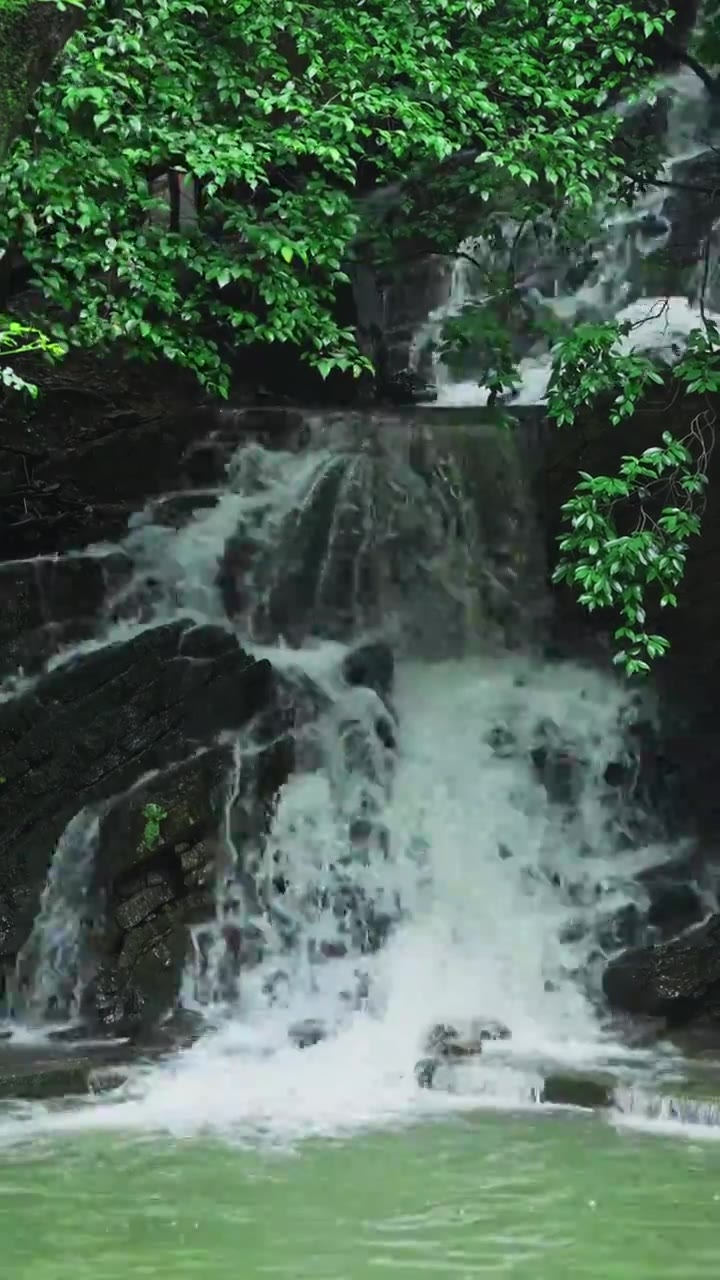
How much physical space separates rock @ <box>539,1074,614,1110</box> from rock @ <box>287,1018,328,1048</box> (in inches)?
68.7

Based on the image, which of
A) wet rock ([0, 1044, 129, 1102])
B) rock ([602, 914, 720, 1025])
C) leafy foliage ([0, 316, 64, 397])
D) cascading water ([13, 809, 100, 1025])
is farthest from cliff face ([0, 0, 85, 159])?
rock ([602, 914, 720, 1025])

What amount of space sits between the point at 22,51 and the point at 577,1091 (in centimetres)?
650

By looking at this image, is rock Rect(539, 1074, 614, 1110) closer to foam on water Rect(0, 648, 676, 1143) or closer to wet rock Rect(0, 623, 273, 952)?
foam on water Rect(0, 648, 676, 1143)

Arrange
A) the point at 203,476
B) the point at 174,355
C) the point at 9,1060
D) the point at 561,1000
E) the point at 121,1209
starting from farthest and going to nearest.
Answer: the point at 203,476
the point at 561,1000
the point at 174,355
the point at 9,1060
the point at 121,1209

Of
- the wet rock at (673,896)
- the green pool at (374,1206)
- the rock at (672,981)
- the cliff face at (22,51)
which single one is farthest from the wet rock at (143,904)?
the cliff face at (22,51)

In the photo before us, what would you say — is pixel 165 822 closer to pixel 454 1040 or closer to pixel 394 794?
pixel 394 794

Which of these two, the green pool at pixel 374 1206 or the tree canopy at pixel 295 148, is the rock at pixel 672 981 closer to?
the green pool at pixel 374 1206

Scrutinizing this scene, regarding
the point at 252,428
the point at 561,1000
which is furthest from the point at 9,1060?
the point at 252,428

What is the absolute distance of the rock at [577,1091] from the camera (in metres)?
8.30

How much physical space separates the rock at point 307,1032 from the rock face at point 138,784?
908mm

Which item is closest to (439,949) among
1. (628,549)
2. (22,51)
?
(628,549)

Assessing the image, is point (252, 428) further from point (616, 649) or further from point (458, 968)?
point (458, 968)

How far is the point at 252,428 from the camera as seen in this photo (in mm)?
13172

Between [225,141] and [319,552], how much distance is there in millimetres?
4407
